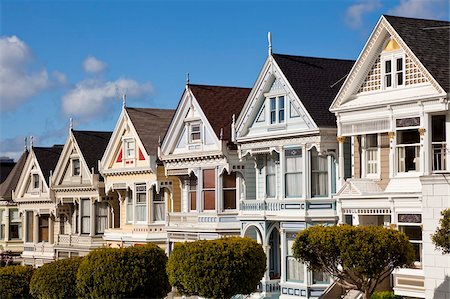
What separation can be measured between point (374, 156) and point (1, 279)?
75.3ft

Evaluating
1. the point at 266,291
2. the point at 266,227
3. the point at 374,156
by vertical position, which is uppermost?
the point at 374,156

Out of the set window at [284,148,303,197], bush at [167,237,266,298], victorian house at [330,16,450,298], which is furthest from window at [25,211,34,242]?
victorian house at [330,16,450,298]

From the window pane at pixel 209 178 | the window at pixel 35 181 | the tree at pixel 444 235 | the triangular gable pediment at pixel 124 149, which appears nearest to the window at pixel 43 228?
the window at pixel 35 181

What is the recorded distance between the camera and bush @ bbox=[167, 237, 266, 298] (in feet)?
122

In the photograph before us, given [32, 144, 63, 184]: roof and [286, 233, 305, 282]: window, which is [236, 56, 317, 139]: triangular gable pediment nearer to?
[286, 233, 305, 282]: window

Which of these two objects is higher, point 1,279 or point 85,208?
point 85,208

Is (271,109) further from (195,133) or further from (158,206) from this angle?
(158,206)

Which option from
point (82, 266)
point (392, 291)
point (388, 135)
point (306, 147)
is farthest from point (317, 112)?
point (82, 266)

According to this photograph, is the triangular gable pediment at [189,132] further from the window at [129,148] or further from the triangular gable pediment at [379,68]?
the triangular gable pediment at [379,68]

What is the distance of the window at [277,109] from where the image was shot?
4124 centimetres

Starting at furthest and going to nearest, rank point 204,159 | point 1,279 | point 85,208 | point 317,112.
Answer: point 85,208 → point 1,279 → point 204,159 → point 317,112

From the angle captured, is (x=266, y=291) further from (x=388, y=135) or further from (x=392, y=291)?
(x=388, y=135)

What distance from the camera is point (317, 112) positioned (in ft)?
128

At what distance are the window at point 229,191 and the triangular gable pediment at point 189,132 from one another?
1563mm
